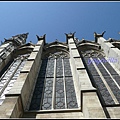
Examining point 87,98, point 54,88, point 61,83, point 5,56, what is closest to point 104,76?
point 61,83

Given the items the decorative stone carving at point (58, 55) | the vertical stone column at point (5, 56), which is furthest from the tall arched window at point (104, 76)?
the vertical stone column at point (5, 56)

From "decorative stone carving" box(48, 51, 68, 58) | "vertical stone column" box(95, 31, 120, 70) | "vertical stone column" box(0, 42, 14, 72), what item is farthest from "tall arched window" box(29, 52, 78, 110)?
"vertical stone column" box(95, 31, 120, 70)

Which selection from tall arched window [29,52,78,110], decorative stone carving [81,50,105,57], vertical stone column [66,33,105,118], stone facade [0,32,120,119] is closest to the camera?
vertical stone column [66,33,105,118]

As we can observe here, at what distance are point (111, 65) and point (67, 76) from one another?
11.0 feet

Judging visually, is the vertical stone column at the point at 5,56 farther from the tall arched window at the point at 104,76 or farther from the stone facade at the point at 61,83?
the tall arched window at the point at 104,76

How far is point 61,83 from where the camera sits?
10.8 m

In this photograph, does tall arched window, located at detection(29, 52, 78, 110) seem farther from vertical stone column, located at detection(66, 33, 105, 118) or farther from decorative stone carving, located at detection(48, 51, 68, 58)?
decorative stone carving, located at detection(48, 51, 68, 58)

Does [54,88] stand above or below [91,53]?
below

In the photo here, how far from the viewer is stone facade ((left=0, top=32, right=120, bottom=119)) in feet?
23.8

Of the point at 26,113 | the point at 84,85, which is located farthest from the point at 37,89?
the point at 84,85

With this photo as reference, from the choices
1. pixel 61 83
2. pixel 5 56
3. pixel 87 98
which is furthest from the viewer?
pixel 5 56

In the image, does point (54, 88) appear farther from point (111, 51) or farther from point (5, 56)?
point (5, 56)

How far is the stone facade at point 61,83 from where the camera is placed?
7244 mm

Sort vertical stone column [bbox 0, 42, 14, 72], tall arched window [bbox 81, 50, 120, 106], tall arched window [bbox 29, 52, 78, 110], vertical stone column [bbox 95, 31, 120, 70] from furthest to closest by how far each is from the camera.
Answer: vertical stone column [bbox 0, 42, 14, 72], vertical stone column [bbox 95, 31, 120, 70], tall arched window [bbox 81, 50, 120, 106], tall arched window [bbox 29, 52, 78, 110]
